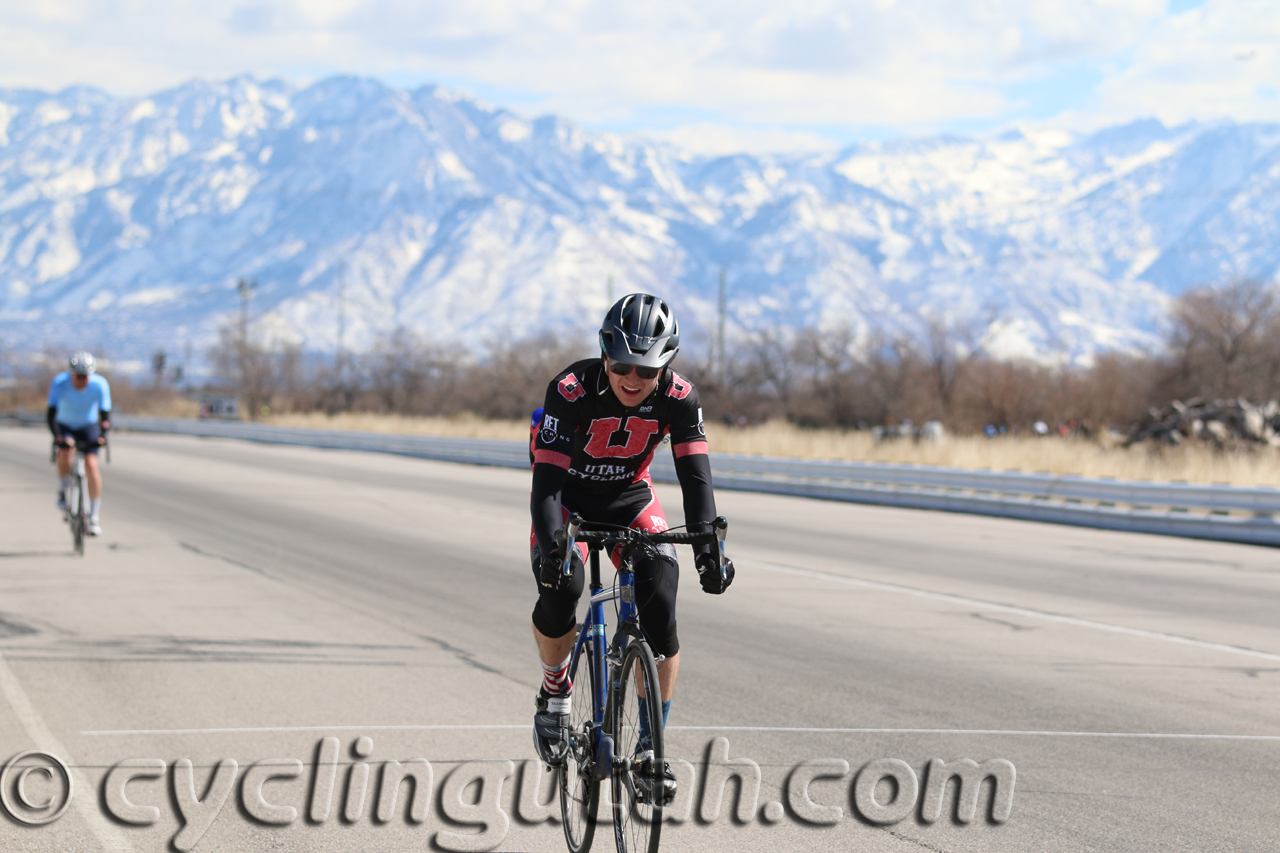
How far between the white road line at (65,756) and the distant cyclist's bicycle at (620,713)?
1731 millimetres

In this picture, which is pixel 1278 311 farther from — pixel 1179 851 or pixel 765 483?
pixel 1179 851

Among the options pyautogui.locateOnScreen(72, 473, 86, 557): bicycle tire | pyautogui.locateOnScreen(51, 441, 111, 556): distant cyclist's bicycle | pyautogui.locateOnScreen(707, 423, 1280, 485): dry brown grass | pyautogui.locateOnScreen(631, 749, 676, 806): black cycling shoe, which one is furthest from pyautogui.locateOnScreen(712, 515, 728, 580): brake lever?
pyautogui.locateOnScreen(707, 423, 1280, 485): dry brown grass

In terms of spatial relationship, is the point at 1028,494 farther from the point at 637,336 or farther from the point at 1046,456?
the point at 637,336

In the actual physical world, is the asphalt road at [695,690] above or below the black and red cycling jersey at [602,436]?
below

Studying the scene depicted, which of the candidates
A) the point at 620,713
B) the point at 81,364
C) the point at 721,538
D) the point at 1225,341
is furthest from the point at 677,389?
the point at 1225,341

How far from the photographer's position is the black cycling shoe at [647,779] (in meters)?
4.27

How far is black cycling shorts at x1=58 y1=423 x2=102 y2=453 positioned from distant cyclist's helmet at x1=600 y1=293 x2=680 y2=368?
9940mm

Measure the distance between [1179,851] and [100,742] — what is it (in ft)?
15.8

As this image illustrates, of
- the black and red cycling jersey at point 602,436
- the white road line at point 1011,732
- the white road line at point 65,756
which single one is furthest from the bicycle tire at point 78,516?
the black and red cycling jersey at point 602,436

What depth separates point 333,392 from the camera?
70875mm

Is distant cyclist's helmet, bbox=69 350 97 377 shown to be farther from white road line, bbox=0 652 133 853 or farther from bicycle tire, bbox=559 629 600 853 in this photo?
bicycle tire, bbox=559 629 600 853

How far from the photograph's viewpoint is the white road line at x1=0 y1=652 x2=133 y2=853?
4980 mm

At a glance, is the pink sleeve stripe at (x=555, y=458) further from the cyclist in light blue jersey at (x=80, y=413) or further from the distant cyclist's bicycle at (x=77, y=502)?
the distant cyclist's bicycle at (x=77, y=502)

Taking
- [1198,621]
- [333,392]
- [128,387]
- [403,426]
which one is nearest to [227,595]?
[1198,621]
